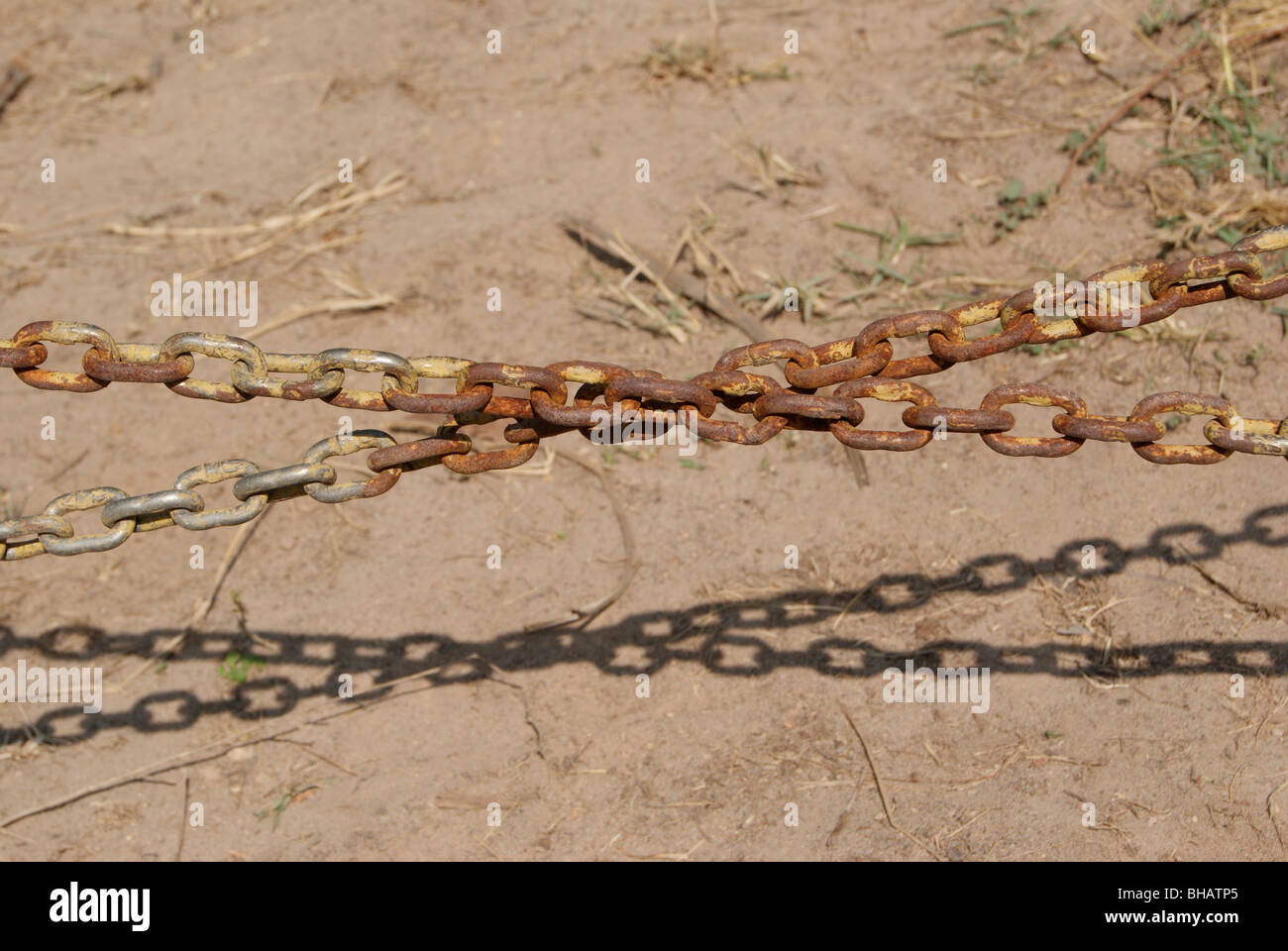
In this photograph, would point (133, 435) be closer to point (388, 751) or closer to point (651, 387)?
point (388, 751)

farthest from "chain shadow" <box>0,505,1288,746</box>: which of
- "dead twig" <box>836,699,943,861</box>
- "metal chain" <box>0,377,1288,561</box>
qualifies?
"metal chain" <box>0,377,1288,561</box>

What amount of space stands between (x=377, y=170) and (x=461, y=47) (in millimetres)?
884

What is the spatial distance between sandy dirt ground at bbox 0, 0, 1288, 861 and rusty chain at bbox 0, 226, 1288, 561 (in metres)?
1.22

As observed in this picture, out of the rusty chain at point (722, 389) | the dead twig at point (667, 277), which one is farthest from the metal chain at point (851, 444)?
the dead twig at point (667, 277)

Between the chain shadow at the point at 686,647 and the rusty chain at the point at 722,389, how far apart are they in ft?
4.09

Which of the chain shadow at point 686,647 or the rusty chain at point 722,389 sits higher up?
the rusty chain at point 722,389

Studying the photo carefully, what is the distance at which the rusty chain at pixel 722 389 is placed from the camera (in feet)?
6.53

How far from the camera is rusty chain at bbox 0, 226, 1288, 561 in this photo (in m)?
1.99

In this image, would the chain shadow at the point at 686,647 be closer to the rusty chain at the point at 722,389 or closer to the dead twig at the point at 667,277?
the dead twig at the point at 667,277

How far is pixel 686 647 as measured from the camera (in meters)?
3.34

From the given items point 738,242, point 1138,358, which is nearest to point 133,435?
point 738,242

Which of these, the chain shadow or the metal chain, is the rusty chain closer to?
the metal chain

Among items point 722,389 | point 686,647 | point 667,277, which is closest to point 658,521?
point 686,647

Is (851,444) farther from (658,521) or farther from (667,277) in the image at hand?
(667,277)
